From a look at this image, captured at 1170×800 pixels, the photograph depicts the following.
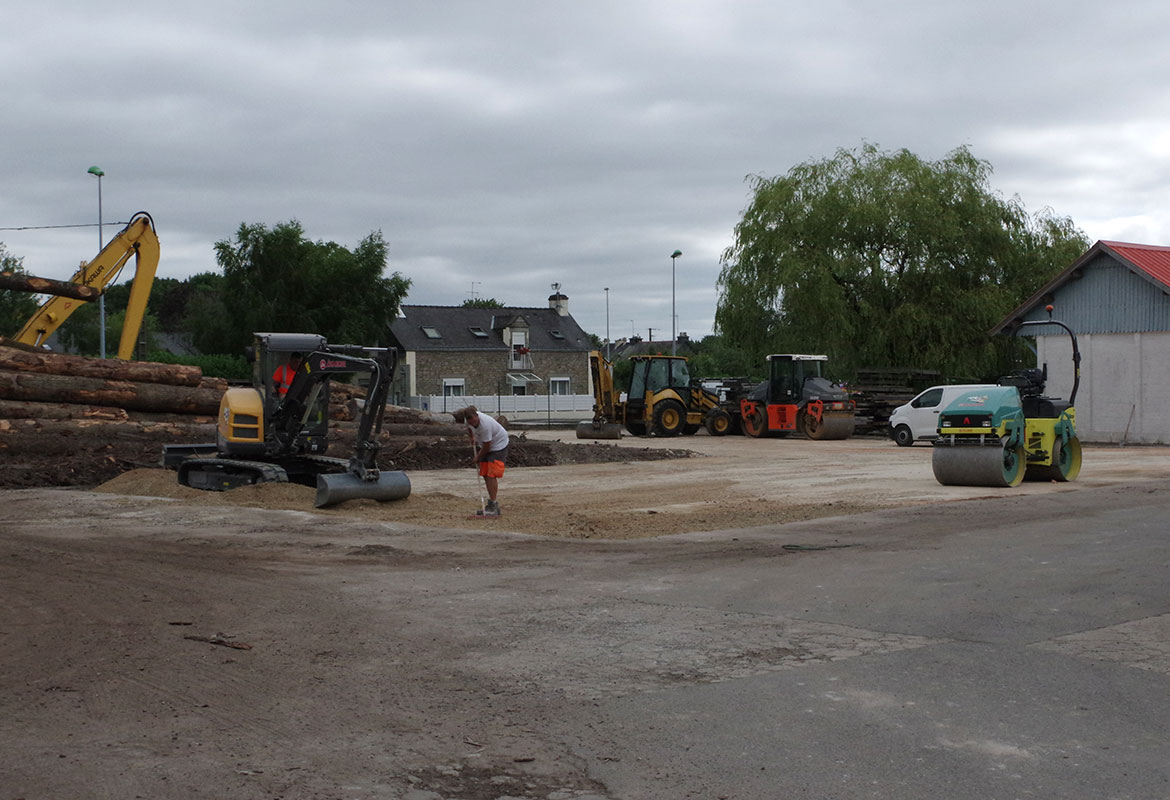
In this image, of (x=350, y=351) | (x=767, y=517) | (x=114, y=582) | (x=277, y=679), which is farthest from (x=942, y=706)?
(x=350, y=351)

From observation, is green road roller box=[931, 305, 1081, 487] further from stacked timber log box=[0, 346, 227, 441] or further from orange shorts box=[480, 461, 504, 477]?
stacked timber log box=[0, 346, 227, 441]

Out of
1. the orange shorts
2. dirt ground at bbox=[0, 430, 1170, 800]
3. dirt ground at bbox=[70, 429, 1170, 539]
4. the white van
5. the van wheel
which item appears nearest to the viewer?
dirt ground at bbox=[0, 430, 1170, 800]

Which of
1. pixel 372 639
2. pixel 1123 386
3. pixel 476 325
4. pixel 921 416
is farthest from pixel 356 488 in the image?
pixel 476 325

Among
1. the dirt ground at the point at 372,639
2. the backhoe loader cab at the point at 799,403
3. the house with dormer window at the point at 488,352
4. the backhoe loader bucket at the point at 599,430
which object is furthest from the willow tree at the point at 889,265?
the house with dormer window at the point at 488,352

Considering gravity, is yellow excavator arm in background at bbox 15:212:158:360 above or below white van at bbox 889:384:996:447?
above

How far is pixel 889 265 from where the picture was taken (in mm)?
42031

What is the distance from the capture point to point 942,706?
6203mm

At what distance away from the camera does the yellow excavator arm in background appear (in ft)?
98.4

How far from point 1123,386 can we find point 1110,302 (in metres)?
2.43

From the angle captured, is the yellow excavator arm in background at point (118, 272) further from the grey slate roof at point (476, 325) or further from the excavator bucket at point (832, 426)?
the grey slate roof at point (476, 325)

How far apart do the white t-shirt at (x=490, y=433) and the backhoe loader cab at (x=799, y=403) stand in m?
21.8

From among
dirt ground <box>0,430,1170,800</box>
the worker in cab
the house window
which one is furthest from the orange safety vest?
the house window

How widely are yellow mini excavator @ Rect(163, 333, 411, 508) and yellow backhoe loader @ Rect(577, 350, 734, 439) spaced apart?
20.1 m

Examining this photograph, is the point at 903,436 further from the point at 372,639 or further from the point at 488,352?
the point at 488,352
